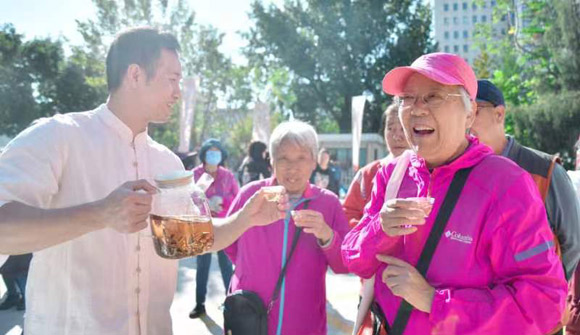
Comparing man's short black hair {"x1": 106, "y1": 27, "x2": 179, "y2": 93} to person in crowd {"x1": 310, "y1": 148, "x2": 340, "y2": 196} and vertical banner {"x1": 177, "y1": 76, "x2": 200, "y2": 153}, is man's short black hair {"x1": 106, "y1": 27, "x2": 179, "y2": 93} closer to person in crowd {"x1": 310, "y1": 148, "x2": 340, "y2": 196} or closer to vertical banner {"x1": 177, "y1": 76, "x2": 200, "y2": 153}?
person in crowd {"x1": 310, "y1": 148, "x2": 340, "y2": 196}

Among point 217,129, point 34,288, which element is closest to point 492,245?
point 34,288

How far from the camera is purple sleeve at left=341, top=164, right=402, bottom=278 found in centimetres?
175

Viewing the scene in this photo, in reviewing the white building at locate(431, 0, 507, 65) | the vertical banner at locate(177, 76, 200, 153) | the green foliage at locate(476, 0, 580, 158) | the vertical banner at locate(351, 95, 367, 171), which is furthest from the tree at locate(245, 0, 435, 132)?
the white building at locate(431, 0, 507, 65)

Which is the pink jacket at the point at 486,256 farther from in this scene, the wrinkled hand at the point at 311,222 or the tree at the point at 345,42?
the tree at the point at 345,42

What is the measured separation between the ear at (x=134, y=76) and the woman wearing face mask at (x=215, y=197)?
377 centimetres

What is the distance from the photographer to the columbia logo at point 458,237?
1548 mm

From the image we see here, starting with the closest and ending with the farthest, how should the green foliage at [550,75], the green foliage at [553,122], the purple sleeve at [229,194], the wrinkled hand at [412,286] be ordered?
1. the wrinkled hand at [412,286]
2. the purple sleeve at [229,194]
3. the green foliage at [553,122]
4. the green foliage at [550,75]

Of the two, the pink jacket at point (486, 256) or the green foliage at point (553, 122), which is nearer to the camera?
the pink jacket at point (486, 256)

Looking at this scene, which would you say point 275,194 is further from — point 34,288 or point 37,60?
point 37,60

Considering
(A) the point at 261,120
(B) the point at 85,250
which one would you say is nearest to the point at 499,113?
(B) the point at 85,250

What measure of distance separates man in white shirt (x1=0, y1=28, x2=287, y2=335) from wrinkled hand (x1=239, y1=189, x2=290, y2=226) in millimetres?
450

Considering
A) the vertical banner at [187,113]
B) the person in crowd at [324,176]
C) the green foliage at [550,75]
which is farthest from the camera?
the green foliage at [550,75]

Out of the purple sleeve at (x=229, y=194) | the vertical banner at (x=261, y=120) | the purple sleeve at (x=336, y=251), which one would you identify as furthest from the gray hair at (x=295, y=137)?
the vertical banner at (x=261, y=120)

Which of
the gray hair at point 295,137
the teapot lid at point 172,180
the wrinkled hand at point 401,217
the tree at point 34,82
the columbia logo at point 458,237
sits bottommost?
the columbia logo at point 458,237
